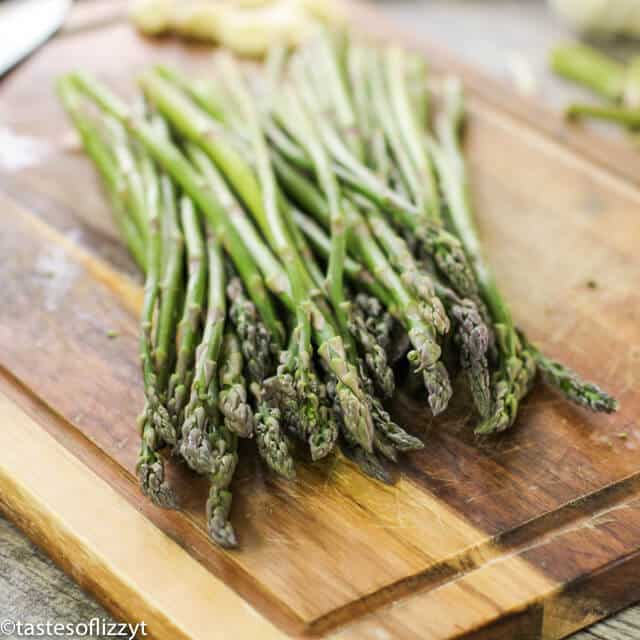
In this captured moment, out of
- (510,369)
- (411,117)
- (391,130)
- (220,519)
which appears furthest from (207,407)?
(411,117)

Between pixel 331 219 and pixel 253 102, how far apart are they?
Result: 0.91 meters

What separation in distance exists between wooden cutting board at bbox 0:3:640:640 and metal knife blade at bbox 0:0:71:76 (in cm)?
99

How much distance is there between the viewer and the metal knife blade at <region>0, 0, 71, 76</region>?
3.96 metres

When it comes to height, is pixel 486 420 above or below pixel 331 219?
below

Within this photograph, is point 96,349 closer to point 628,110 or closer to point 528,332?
point 528,332

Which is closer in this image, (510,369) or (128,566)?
(128,566)

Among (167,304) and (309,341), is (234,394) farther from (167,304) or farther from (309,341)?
(167,304)

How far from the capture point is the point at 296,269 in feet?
8.85

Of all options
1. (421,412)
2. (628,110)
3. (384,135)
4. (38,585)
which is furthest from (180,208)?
(628,110)

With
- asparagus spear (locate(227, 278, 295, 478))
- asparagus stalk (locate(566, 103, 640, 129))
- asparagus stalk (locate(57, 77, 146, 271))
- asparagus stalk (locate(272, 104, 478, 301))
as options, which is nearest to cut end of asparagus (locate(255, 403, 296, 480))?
asparagus spear (locate(227, 278, 295, 478))

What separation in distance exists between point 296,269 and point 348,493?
65 centimetres

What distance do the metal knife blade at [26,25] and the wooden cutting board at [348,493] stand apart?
3.26 feet

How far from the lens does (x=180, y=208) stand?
311cm

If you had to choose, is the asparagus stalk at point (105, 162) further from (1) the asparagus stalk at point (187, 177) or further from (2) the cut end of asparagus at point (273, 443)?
(2) the cut end of asparagus at point (273, 443)
